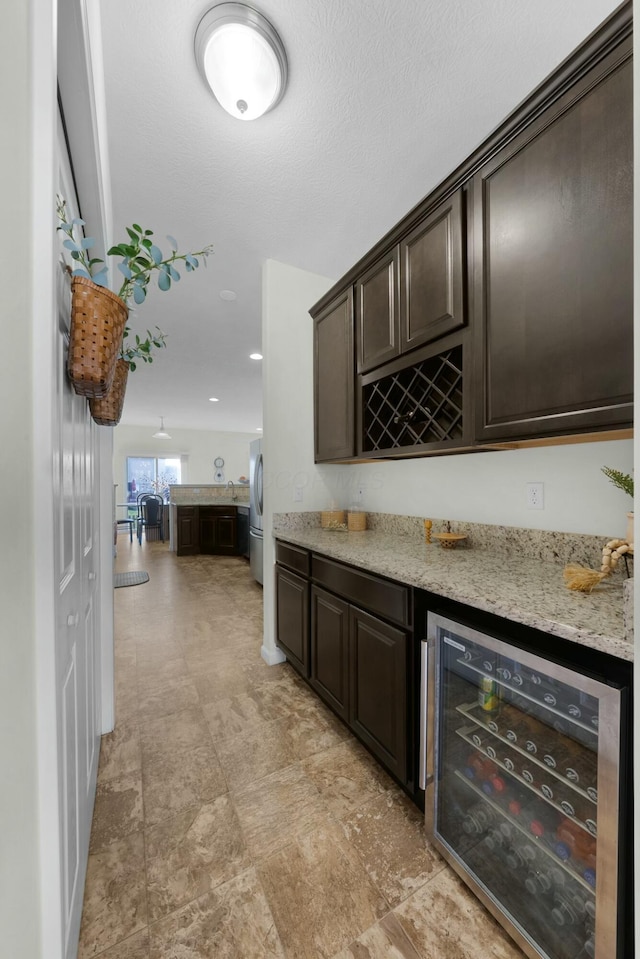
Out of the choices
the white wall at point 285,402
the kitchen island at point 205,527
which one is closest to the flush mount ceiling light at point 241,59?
the white wall at point 285,402

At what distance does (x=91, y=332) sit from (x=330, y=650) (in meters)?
Answer: 1.74

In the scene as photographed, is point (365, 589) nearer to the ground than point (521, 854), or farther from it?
farther from it

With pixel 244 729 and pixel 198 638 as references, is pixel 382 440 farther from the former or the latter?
pixel 198 638

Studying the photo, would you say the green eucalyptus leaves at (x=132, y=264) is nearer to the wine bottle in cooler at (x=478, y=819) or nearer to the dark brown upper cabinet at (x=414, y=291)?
the dark brown upper cabinet at (x=414, y=291)

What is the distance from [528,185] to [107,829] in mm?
2783

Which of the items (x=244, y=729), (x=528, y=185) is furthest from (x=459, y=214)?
(x=244, y=729)

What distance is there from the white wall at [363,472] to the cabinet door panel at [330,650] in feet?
2.12

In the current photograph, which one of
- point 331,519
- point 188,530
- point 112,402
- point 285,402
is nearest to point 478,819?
point 331,519

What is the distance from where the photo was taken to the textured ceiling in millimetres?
1225

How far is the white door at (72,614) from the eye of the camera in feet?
2.45

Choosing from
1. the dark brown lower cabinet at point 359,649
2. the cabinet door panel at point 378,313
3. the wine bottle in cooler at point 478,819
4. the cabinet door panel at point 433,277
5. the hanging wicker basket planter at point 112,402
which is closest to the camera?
the wine bottle in cooler at point 478,819

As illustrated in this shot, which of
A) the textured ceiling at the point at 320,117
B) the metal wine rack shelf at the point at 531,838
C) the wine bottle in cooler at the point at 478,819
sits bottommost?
the wine bottle in cooler at the point at 478,819

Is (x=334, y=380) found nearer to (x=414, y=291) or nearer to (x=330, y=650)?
(x=414, y=291)

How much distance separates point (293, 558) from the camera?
2.32 metres
